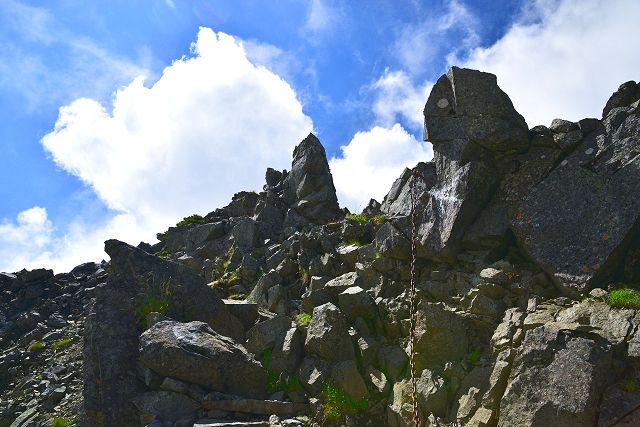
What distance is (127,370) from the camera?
566 inches

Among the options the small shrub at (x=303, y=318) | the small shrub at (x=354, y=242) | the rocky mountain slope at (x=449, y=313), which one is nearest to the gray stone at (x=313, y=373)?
the rocky mountain slope at (x=449, y=313)

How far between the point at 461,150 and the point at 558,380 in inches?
363

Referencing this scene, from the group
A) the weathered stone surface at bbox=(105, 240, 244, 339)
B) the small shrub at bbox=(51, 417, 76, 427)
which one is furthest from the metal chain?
the small shrub at bbox=(51, 417, 76, 427)

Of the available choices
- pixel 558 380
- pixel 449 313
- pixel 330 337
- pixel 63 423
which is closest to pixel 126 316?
pixel 330 337

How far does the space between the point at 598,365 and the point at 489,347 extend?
3.42 metres

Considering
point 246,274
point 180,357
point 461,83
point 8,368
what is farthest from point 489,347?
point 8,368

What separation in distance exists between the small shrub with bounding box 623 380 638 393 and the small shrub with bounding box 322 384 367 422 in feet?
22.5

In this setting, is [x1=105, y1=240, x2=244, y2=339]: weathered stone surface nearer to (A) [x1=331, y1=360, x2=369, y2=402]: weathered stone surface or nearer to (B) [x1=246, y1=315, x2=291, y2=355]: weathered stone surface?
(B) [x1=246, y1=315, x2=291, y2=355]: weathered stone surface

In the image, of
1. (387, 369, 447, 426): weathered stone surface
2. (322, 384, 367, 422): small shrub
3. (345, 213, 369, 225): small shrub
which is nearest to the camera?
(387, 369, 447, 426): weathered stone surface

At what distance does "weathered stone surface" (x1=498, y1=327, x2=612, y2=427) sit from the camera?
9.90 meters

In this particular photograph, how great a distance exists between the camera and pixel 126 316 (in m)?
15.8

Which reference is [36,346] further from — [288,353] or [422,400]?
[422,400]

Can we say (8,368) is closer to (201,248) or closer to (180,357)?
(201,248)

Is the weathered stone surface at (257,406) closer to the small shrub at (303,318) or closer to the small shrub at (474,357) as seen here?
the small shrub at (303,318)
